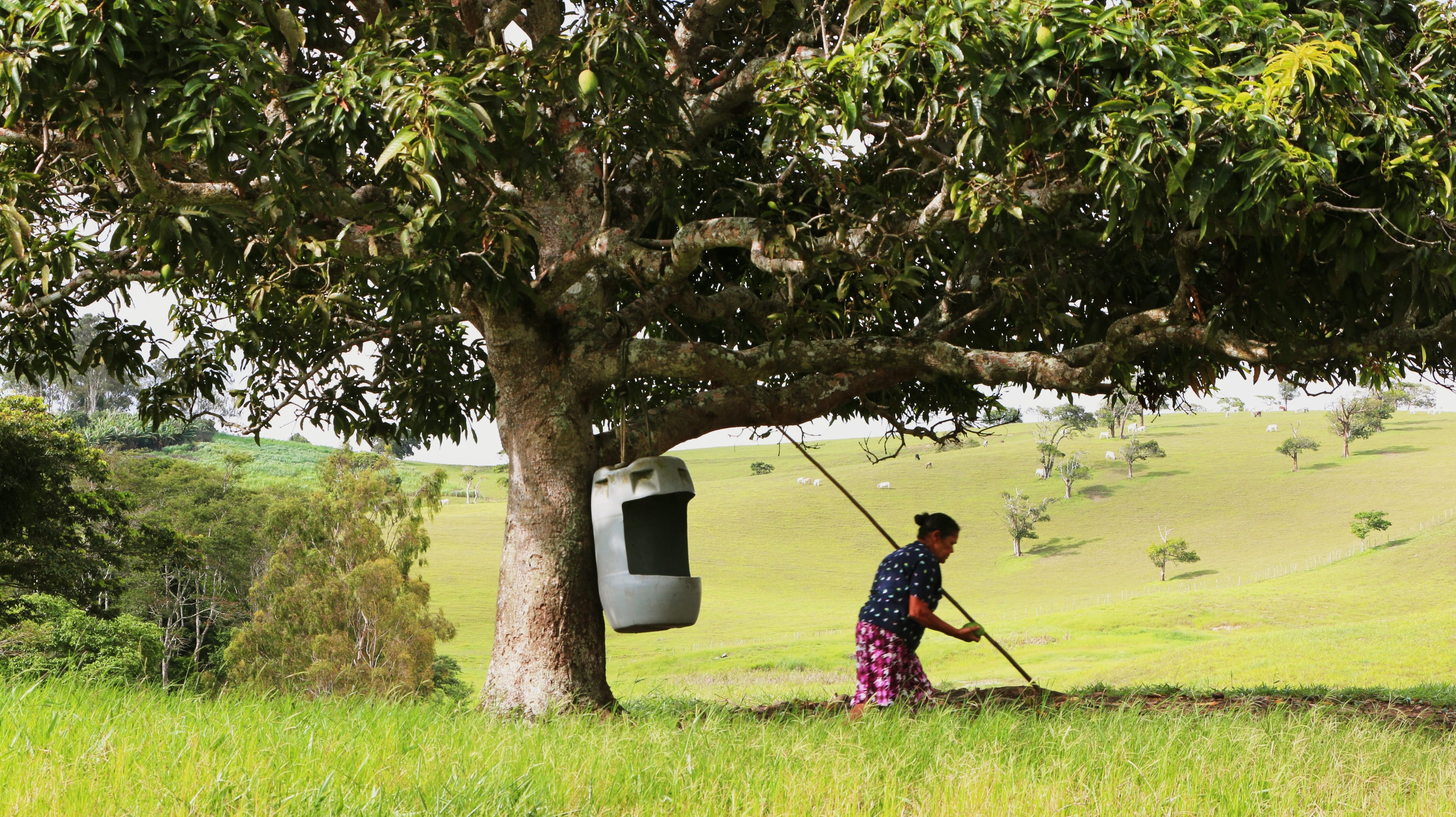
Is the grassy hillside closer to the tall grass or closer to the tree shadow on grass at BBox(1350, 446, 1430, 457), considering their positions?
the tree shadow on grass at BBox(1350, 446, 1430, 457)

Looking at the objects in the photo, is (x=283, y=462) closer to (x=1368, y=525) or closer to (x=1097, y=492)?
(x=1097, y=492)

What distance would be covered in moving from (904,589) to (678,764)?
214 cm

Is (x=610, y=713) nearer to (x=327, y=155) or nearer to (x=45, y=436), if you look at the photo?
(x=327, y=155)

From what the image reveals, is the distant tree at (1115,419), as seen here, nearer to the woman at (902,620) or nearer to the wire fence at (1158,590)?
the wire fence at (1158,590)

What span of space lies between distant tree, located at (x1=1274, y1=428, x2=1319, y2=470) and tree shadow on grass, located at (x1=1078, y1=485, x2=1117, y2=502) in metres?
14.0

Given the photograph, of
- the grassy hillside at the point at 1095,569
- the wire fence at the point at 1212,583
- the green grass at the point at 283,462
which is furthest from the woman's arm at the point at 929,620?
the green grass at the point at 283,462

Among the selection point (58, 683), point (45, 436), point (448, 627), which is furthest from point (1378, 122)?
point (448, 627)

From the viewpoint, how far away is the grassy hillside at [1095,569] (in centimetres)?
2825

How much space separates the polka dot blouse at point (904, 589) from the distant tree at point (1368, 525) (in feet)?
209

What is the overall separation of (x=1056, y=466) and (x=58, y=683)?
3248 inches

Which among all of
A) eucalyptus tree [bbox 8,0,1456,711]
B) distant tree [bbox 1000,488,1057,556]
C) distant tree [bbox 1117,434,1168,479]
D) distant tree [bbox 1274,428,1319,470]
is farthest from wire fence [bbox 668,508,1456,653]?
eucalyptus tree [bbox 8,0,1456,711]

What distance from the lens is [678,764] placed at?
4.86 metres

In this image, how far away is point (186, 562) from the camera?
24.4 metres

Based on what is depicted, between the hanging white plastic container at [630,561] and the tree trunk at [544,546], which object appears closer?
the hanging white plastic container at [630,561]
